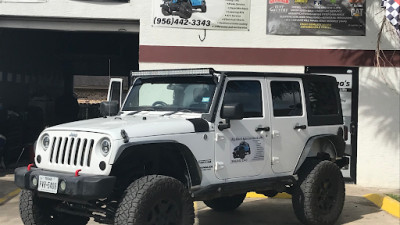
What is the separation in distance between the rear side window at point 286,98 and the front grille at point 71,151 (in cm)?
253

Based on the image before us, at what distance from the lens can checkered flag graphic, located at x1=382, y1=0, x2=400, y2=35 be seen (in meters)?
8.98

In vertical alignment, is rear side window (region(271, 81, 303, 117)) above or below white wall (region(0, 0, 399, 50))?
below

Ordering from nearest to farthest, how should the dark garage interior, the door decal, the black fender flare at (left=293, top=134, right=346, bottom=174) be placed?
the door decal, the black fender flare at (left=293, top=134, right=346, bottom=174), the dark garage interior

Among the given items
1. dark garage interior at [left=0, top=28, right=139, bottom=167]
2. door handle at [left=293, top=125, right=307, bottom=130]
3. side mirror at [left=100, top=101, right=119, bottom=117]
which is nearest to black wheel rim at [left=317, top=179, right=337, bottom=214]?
door handle at [left=293, top=125, right=307, bottom=130]

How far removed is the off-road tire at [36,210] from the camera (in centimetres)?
501

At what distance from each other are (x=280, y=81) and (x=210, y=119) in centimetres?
145

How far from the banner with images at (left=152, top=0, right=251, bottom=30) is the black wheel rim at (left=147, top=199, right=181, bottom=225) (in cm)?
625

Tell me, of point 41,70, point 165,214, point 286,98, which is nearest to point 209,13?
point 286,98

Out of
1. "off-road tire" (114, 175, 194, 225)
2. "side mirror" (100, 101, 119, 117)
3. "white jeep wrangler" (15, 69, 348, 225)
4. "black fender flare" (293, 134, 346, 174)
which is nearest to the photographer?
"off-road tire" (114, 175, 194, 225)

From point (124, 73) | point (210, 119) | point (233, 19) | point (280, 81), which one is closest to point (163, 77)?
point (210, 119)

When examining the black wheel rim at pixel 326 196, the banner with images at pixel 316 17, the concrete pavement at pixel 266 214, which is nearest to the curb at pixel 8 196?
the concrete pavement at pixel 266 214

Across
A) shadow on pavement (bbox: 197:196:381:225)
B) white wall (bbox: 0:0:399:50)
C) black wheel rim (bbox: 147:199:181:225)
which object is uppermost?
white wall (bbox: 0:0:399:50)

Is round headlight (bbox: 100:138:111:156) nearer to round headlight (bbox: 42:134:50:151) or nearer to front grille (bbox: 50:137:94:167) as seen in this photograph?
front grille (bbox: 50:137:94:167)

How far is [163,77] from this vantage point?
591 centimetres
